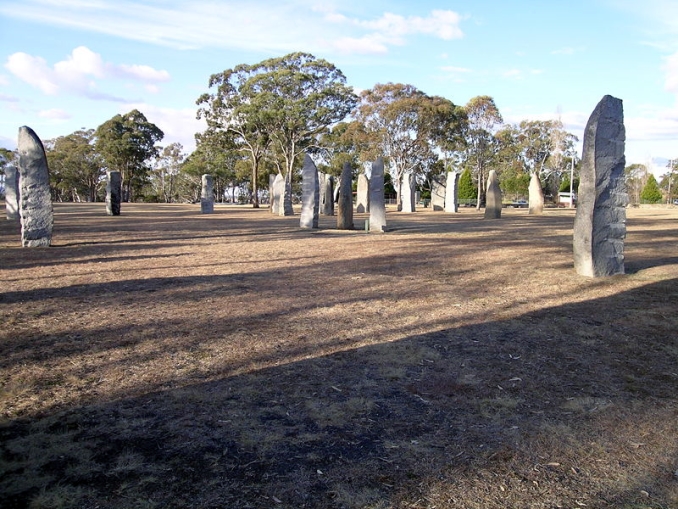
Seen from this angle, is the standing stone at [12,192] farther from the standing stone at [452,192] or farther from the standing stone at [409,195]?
the standing stone at [452,192]

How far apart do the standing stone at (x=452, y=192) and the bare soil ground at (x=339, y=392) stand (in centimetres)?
2280

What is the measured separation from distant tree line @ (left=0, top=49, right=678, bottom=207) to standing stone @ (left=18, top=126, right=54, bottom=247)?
15.5 m

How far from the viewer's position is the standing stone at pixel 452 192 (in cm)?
3014

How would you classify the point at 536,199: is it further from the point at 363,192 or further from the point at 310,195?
the point at 310,195

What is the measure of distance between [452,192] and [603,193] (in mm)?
23343

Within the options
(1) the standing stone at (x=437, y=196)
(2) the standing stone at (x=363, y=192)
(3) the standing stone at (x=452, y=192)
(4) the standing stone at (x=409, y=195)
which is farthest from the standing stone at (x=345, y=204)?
(1) the standing stone at (x=437, y=196)

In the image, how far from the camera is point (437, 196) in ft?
115

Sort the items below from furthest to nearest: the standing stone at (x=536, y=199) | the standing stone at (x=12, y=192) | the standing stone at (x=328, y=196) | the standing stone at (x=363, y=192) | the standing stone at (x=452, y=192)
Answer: the standing stone at (x=363, y=192) < the standing stone at (x=452, y=192) < the standing stone at (x=536, y=199) < the standing stone at (x=328, y=196) < the standing stone at (x=12, y=192)

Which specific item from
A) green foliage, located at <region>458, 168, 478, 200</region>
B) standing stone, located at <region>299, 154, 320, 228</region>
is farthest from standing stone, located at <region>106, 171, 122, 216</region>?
green foliage, located at <region>458, 168, 478, 200</region>

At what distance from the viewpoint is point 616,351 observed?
4.62m

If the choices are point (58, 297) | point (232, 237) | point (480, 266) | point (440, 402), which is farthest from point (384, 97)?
point (440, 402)

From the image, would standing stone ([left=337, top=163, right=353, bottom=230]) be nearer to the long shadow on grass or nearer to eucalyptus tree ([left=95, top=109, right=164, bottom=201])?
the long shadow on grass

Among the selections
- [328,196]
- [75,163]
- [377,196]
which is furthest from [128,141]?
[377,196]

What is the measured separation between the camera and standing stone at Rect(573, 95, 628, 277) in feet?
25.0
